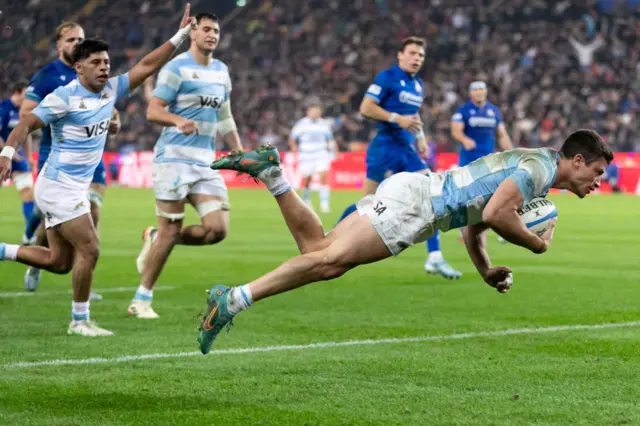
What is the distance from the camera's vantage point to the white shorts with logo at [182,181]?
10.0m

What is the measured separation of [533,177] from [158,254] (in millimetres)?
4277

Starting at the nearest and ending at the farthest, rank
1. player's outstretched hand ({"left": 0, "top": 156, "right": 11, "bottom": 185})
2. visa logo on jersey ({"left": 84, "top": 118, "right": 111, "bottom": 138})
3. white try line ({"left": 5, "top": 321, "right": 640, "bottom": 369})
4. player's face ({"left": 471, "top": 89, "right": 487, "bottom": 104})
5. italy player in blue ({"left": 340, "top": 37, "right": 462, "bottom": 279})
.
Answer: white try line ({"left": 5, "top": 321, "right": 640, "bottom": 369}) → player's outstretched hand ({"left": 0, "top": 156, "right": 11, "bottom": 185}) → visa logo on jersey ({"left": 84, "top": 118, "right": 111, "bottom": 138}) → italy player in blue ({"left": 340, "top": 37, "right": 462, "bottom": 279}) → player's face ({"left": 471, "top": 89, "right": 487, "bottom": 104})

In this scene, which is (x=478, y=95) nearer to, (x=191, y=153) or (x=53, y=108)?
(x=191, y=153)

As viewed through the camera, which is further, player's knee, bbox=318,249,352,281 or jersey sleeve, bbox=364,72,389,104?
jersey sleeve, bbox=364,72,389,104

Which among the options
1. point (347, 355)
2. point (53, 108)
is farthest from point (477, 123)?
point (347, 355)

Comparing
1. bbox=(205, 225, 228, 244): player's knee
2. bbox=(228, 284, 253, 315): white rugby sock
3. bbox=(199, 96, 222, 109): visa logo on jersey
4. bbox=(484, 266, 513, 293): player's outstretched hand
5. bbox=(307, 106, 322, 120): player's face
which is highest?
bbox=(199, 96, 222, 109): visa logo on jersey

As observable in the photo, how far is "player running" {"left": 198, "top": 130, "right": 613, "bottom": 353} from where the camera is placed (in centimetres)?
653

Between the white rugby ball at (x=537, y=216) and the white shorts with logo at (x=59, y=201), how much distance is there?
348cm

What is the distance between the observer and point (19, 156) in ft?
49.9

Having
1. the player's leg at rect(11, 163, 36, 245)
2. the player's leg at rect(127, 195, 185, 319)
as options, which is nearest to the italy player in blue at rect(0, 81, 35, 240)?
the player's leg at rect(11, 163, 36, 245)

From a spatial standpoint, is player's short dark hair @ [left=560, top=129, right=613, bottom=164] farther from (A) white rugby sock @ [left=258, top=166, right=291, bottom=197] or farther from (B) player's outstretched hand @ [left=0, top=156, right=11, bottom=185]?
(B) player's outstretched hand @ [left=0, top=156, right=11, bottom=185]

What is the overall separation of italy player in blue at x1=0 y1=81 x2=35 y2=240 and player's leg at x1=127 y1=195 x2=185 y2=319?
18.7ft

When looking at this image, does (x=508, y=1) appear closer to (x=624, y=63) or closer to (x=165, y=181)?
(x=624, y=63)

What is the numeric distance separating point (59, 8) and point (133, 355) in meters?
35.5
